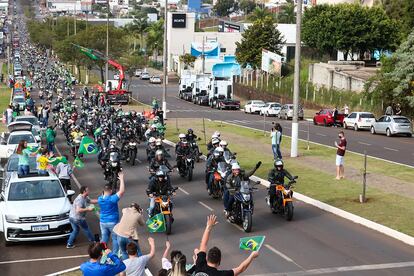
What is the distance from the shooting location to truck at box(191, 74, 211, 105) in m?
80.1

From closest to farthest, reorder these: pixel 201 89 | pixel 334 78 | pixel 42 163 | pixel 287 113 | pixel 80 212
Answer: pixel 80 212 → pixel 42 163 → pixel 287 113 → pixel 334 78 → pixel 201 89

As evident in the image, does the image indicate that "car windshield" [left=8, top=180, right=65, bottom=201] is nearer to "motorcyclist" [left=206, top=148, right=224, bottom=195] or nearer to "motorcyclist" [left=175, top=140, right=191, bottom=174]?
"motorcyclist" [left=206, top=148, right=224, bottom=195]

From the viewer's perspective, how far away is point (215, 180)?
23188 millimetres

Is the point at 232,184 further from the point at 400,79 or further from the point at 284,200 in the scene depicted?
the point at 400,79

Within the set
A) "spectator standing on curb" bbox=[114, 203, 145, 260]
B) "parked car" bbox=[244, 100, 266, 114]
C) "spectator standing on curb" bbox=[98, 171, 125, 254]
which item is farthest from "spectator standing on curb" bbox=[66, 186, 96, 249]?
"parked car" bbox=[244, 100, 266, 114]

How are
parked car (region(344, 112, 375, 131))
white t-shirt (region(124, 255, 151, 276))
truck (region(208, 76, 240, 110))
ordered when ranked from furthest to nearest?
truck (region(208, 76, 240, 110)), parked car (region(344, 112, 375, 131)), white t-shirt (region(124, 255, 151, 276))

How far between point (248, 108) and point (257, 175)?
1659 inches

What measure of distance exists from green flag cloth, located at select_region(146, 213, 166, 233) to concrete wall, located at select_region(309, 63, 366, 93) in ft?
169

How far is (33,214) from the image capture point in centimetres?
1722

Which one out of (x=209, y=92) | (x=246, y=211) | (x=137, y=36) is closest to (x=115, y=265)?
(x=246, y=211)

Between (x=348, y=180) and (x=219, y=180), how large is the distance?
5.42 meters

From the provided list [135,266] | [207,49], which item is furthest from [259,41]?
[135,266]

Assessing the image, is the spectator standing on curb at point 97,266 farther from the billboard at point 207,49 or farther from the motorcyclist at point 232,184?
the billboard at point 207,49

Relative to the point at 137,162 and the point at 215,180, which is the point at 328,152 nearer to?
the point at 137,162
